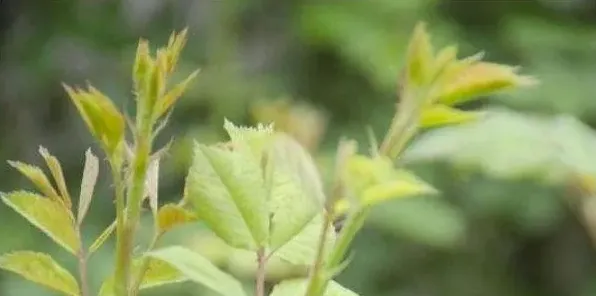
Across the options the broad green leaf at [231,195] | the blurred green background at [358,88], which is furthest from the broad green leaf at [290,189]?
the blurred green background at [358,88]

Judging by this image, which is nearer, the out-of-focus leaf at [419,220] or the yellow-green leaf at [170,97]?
the yellow-green leaf at [170,97]

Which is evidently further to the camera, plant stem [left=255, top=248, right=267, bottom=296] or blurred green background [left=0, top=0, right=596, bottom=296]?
blurred green background [left=0, top=0, right=596, bottom=296]

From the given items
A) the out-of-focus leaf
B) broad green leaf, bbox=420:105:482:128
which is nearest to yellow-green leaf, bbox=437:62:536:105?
broad green leaf, bbox=420:105:482:128

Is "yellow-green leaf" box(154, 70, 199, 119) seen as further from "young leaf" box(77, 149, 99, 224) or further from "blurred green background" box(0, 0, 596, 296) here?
"blurred green background" box(0, 0, 596, 296)

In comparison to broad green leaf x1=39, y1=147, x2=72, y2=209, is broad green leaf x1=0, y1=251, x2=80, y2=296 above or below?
below

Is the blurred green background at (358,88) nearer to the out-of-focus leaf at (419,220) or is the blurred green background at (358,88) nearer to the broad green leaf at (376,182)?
the out-of-focus leaf at (419,220)

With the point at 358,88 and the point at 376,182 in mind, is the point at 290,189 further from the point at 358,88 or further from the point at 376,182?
the point at 358,88

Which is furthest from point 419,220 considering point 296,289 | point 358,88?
point 296,289

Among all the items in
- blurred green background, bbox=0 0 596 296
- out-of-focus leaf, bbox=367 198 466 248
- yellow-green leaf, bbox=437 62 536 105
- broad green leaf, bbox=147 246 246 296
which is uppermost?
blurred green background, bbox=0 0 596 296
